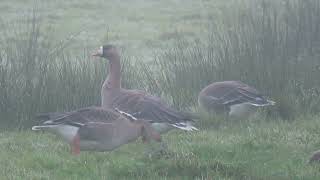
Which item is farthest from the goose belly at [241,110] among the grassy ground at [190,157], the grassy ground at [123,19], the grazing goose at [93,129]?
the grassy ground at [123,19]

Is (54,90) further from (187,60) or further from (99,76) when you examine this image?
(187,60)

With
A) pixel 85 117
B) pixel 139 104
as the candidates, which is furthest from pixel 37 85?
pixel 85 117

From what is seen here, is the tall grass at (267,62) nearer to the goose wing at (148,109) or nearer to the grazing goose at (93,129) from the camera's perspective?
the goose wing at (148,109)

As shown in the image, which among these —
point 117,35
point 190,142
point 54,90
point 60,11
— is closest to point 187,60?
point 54,90

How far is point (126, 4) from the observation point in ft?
97.2

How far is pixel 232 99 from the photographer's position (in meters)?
11.4

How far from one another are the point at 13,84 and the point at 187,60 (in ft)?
10.6

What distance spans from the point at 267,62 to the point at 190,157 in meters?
4.76

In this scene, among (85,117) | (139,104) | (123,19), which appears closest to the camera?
(85,117)

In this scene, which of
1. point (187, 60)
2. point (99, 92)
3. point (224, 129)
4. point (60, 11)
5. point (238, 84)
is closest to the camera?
point (224, 129)

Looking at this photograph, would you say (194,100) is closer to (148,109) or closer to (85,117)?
(148,109)

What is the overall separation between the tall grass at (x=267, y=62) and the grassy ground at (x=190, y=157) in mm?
1631

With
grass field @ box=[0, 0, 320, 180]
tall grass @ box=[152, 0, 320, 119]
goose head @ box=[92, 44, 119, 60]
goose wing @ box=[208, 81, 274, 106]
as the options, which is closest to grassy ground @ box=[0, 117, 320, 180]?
grass field @ box=[0, 0, 320, 180]

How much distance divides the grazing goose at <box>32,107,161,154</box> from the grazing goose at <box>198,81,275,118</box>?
88.1 inches
